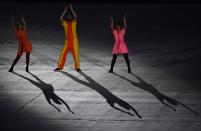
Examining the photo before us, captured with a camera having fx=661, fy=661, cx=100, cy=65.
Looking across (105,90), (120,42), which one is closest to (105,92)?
(105,90)

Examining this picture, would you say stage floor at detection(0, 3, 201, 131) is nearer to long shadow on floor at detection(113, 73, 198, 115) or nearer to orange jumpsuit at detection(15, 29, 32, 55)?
long shadow on floor at detection(113, 73, 198, 115)

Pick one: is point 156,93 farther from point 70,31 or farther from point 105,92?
point 70,31

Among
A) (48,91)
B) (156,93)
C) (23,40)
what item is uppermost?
(23,40)

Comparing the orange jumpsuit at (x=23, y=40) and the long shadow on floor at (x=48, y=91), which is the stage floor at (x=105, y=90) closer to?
the long shadow on floor at (x=48, y=91)

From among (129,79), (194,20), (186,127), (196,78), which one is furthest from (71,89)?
(194,20)

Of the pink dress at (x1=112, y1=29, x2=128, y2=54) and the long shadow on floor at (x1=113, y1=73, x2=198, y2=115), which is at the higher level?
the pink dress at (x1=112, y1=29, x2=128, y2=54)

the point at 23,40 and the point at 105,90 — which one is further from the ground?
the point at 23,40

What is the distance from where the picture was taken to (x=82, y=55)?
971 inches

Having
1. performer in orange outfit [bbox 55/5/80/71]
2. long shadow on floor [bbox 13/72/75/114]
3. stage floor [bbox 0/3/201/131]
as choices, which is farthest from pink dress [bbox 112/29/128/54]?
long shadow on floor [bbox 13/72/75/114]

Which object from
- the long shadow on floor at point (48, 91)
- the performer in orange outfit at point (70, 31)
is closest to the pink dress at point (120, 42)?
the performer in orange outfit at point (70, 31)

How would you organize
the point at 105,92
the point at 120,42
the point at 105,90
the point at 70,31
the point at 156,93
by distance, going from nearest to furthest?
the point at 156,93, the point at 105,92, the point at 105,90, the point at 120,42, the point at 70,31

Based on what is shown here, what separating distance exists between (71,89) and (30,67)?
408 centimetres

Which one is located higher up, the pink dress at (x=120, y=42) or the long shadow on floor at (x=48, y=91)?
the pink dress at (x=120, y=42)

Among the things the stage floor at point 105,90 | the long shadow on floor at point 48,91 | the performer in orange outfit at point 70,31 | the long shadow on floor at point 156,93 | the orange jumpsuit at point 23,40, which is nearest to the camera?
the stage floor at point 105,90
